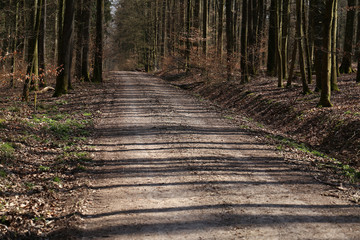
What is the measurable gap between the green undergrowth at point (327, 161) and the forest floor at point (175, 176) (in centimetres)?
3

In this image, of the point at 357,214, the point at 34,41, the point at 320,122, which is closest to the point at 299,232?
the point at 357,214

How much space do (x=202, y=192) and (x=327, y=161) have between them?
4548mm

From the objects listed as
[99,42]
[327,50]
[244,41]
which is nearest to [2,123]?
[327,50]

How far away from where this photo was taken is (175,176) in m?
7.82

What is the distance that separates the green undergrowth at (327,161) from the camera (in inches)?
330

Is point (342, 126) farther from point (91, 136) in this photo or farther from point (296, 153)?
point (91, 136)

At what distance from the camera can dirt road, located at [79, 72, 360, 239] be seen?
5.35m

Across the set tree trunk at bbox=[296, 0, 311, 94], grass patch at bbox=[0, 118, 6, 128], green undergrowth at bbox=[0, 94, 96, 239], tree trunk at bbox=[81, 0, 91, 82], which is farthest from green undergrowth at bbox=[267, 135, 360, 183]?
tree trunk at bbox=[81, 0, 91, 82]

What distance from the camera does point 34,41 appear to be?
51.8 ft

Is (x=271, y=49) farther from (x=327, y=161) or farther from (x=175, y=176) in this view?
(x=175, y=176)

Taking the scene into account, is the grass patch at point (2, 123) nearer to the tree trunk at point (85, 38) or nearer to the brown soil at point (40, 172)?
the brown soil at point (40, 172)

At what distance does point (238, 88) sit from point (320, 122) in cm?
953

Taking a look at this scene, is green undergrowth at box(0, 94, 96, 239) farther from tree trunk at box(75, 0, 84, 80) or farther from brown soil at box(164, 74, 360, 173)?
tree trunk at box(75, 0, 84, 80)

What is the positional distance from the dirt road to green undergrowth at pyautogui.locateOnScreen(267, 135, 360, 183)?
3.13 feet
